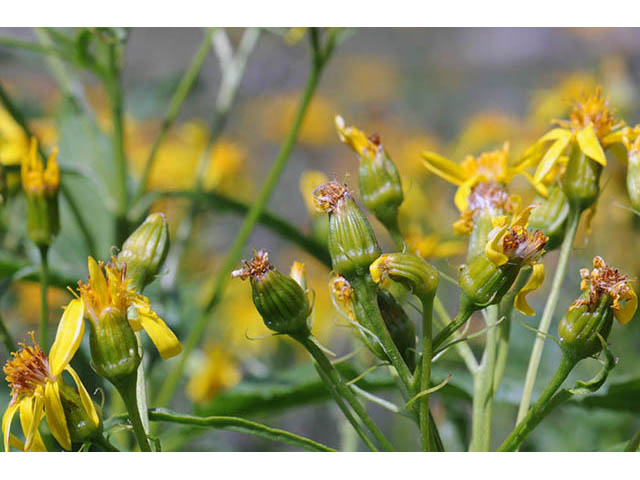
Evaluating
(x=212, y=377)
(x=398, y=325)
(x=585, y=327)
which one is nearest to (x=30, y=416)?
(x=398, y=325)

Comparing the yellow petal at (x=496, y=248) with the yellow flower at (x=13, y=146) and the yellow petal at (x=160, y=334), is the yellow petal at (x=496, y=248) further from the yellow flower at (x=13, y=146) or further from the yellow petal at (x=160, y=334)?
the yellow flower at (x=13, y=146)

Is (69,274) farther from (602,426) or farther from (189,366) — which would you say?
(602,426)

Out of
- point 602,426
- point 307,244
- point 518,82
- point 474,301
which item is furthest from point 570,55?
point 474,301

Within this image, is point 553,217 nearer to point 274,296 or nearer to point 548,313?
point 548,313

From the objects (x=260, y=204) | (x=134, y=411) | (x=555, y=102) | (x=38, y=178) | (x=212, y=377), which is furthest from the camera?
(x=555, y=102)

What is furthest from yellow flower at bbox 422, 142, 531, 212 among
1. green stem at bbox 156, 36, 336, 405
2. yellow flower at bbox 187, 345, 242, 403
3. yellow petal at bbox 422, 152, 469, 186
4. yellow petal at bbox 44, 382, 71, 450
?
yellow flower at bbox 187, 345, 242, 403

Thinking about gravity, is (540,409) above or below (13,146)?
below

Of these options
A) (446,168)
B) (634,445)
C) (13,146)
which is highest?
(13,146)
